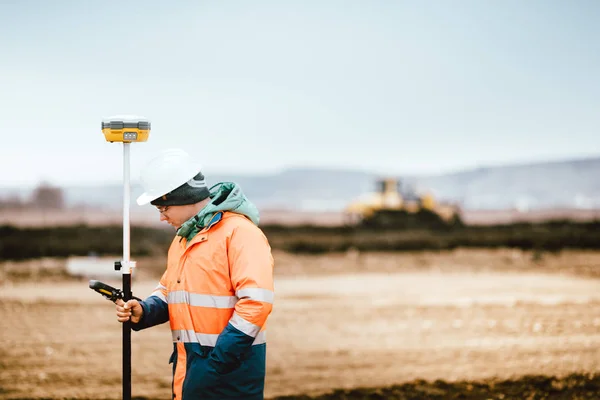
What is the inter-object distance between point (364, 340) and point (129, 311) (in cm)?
577

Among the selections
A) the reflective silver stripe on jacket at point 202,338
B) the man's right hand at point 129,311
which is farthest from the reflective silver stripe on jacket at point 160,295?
the reflective silver stripe on jacket at point 202,338

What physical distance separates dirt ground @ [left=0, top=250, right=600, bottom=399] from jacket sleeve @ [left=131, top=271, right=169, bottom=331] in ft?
9.72

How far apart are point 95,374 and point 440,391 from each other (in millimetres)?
3304

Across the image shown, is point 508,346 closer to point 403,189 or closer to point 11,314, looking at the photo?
point 11,314

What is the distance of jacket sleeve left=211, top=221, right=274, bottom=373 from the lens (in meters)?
2.47

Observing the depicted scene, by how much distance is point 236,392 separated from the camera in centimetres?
263

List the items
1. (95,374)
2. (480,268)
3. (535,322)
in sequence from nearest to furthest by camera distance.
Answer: (95,374) → (535,322) → (480,268)

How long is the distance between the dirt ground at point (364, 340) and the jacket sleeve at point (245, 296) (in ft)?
10.9

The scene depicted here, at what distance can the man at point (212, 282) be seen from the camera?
8.18ft

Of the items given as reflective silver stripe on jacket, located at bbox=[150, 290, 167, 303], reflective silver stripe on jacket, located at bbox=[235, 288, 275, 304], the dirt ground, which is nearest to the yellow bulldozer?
the dirt ground

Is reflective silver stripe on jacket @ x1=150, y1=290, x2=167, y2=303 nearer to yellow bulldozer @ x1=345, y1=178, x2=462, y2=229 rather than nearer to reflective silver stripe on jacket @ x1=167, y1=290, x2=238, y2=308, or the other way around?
reflective silver stripe on jacket @ x1=167, y1=290, x2=238, y2=308

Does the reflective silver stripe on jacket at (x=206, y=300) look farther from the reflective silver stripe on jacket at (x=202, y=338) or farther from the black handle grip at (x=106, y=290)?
the black handle grip at (x=106, y=290)

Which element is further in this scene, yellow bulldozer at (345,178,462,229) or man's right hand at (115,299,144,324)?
yellow bulldozer at (345,178,462,229)

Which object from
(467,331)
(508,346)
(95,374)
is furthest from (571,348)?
(95,374)
